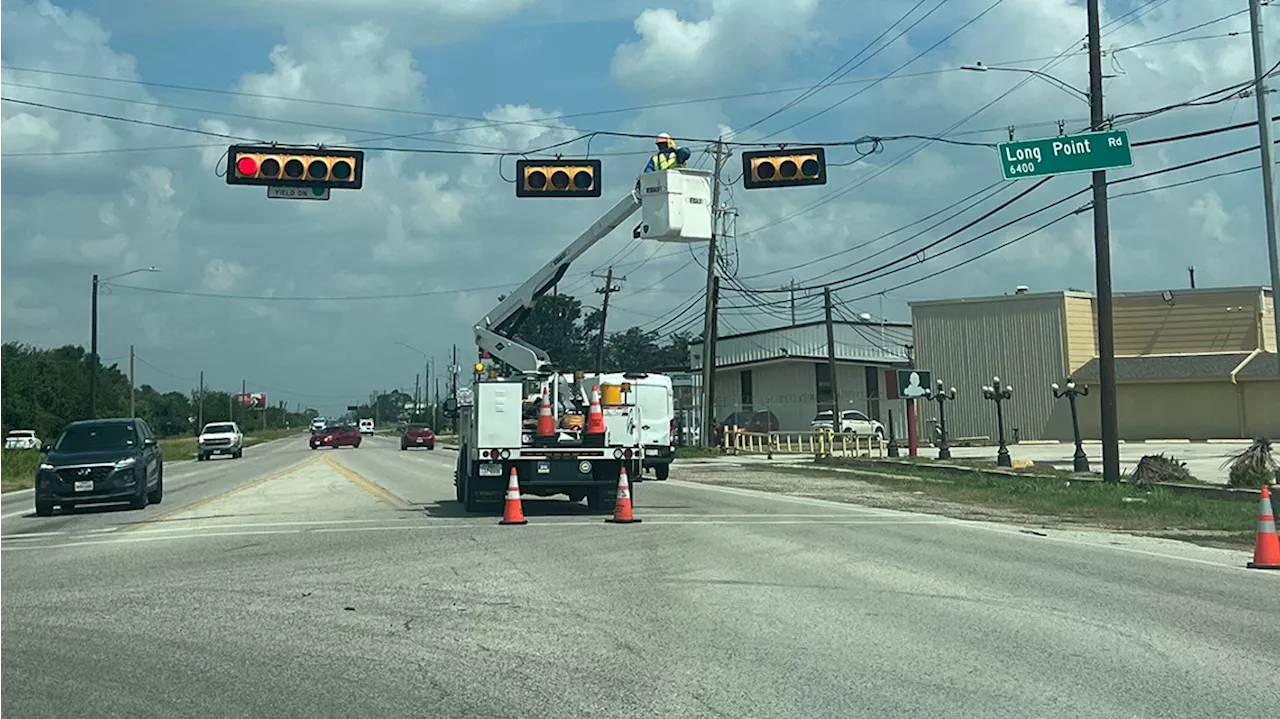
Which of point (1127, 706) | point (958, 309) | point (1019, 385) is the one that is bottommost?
point (1127, 706)

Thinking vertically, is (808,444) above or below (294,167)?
below

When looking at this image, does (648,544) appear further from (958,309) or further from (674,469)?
(958,309)

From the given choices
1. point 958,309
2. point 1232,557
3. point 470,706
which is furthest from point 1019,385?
point 470,706

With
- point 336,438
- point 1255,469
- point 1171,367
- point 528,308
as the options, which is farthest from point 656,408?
point 336,438

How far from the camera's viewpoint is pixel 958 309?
60000mm

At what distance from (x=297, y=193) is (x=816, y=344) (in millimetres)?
51930

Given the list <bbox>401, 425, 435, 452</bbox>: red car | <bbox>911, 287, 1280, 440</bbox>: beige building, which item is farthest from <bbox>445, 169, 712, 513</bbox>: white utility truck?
<bbox>401, 425, 435, 452</bbox>: red car

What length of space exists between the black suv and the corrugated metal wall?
41.8 metres

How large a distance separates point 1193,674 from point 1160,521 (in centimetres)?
1237

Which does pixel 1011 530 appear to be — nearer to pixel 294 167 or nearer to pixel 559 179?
pixel 559 179

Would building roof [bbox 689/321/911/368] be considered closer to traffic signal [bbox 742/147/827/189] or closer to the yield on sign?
traffic signal [bbox 742/147/827/189]

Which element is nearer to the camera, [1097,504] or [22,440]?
[1097,504]

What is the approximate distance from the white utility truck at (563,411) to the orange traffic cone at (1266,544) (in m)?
9.17

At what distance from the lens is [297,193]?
21203 mm
